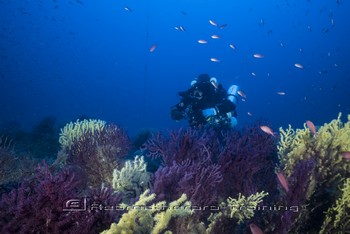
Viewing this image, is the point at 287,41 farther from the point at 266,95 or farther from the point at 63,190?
the point at 63,190

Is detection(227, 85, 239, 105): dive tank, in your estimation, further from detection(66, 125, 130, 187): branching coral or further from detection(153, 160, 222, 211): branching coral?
detection(153, 160, 222, 211): branching coral

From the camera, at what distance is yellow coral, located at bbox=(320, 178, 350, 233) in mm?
3910

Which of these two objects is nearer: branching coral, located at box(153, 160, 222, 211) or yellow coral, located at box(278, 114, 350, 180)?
branching coral, located at box(153, 160, 222, 211)

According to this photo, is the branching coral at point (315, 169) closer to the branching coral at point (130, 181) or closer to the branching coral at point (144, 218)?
the branching coral at point (144, 218)

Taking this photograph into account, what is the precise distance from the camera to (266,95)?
5389 inches

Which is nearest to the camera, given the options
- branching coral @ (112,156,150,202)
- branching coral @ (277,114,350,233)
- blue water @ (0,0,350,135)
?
branching coral @ (277,114,350,233)

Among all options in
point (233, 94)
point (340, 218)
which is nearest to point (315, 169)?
point (340, 218)

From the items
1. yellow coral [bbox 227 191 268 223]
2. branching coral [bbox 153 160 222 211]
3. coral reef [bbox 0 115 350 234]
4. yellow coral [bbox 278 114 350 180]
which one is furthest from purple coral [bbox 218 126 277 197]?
branching coral [bbox 153 160 222 211]

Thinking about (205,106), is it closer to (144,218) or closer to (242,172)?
(242,172)

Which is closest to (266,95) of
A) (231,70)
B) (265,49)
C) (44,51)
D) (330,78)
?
(231,70)

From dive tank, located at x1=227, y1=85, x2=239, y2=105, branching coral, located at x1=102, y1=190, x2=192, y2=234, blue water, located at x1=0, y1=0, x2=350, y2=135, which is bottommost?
branching coral, located at x1=102, y1=190, x2=192, y2=234

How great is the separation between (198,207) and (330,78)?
192m

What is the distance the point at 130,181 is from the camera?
160 inches

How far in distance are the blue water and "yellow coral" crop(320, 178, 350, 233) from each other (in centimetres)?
11917
